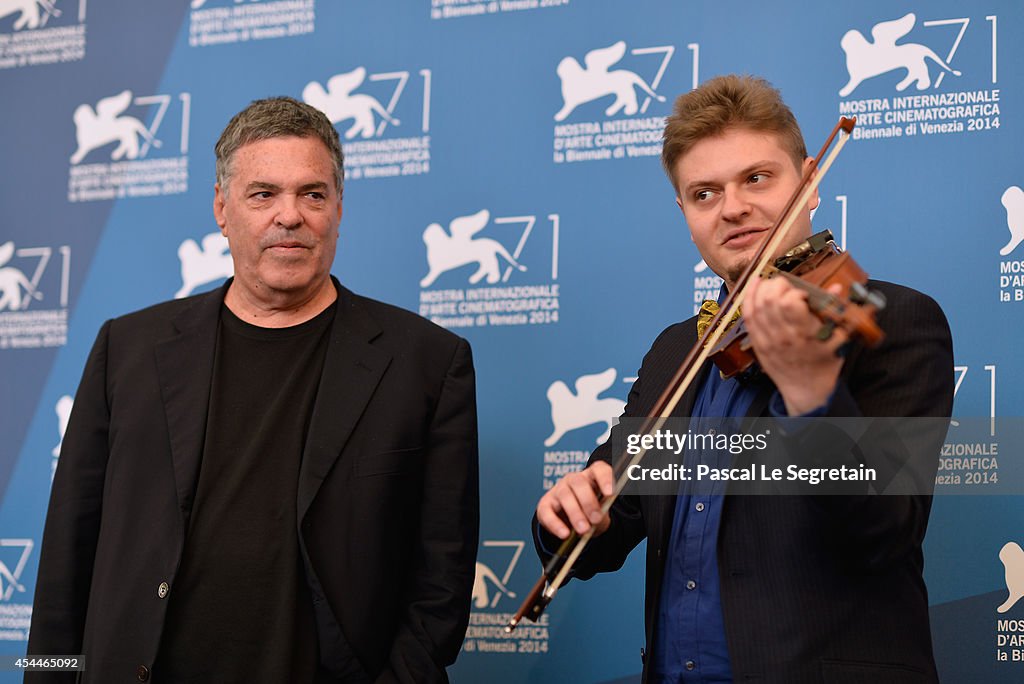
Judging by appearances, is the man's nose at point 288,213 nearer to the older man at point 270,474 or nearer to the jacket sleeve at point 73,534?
the older man at point 270,474

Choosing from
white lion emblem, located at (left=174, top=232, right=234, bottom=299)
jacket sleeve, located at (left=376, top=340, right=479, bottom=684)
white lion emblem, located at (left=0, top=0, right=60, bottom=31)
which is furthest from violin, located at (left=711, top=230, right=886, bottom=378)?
white lion emblem, located at (left=0, top=0, right=60, bottom=31)

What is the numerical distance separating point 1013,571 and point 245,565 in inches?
68.8

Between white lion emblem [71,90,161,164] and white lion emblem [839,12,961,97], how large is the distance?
2137 mm

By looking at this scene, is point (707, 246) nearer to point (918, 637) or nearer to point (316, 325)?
point (918, 637)

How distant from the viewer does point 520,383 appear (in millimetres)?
3227

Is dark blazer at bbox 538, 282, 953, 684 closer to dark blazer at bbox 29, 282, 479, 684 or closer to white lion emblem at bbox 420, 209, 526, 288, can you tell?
dark blazer at bbox 29, 282, 479, 684

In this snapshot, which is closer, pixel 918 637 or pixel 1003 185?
pixel 918 637

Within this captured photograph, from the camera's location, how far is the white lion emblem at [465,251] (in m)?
3.30

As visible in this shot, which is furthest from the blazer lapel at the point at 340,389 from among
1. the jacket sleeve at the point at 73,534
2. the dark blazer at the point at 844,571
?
the dark blazer at the point at 844,571

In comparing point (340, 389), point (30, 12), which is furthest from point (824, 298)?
point (30, 12)

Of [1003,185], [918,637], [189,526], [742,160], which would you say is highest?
[1003,185]

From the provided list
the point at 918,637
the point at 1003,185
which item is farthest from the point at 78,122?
the point at 918,637

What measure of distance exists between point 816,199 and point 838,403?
0.62 meters

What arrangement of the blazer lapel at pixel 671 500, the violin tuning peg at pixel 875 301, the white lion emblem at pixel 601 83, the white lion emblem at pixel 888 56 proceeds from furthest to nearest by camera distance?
the white lion emblem at pixel 601 83, the white lion emblem at pixel 888 56, the blazer lapel at pixel 671 500, the violin tuning peg at pixel 875 301
